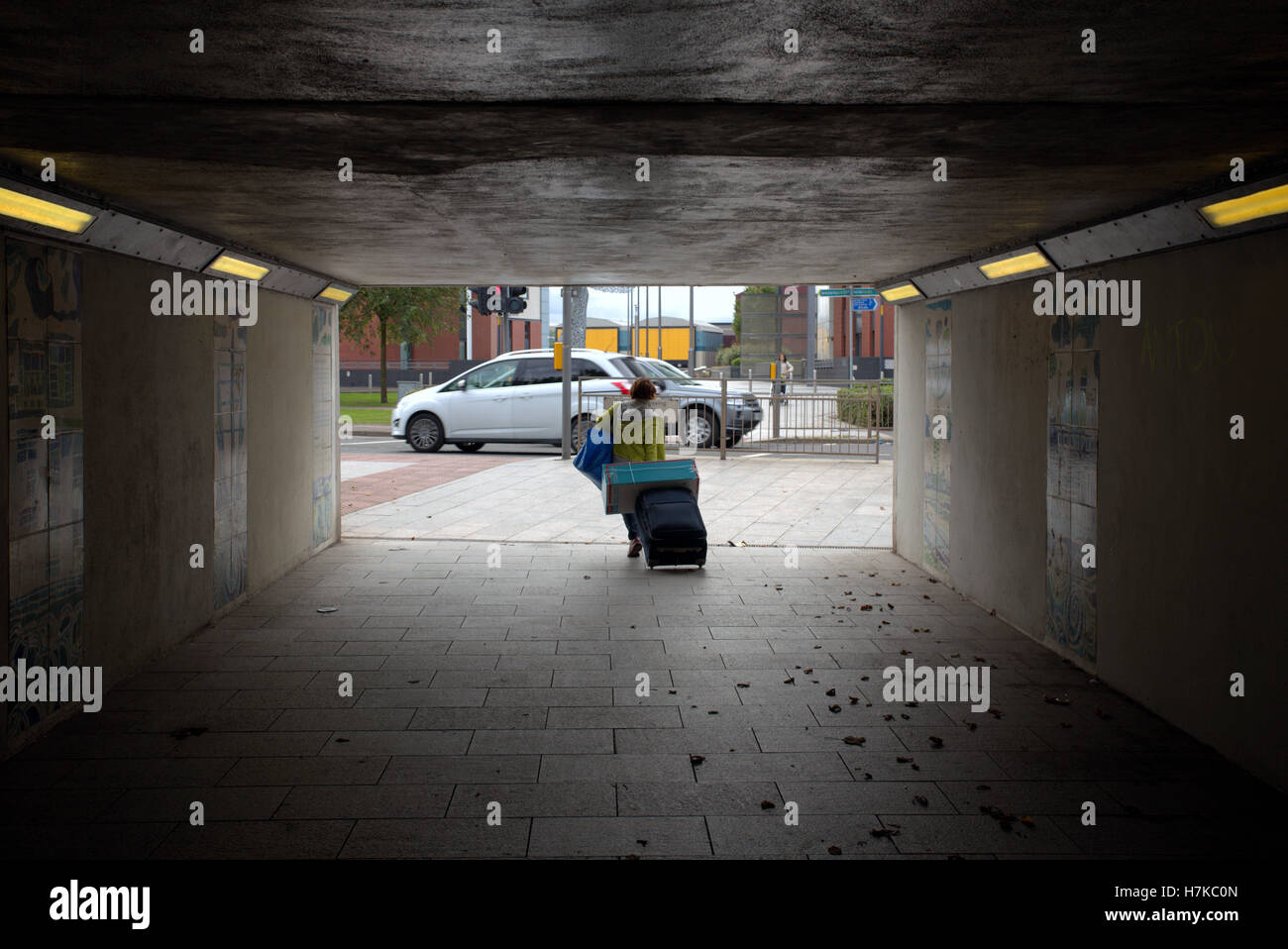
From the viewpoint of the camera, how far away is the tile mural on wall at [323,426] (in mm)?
11039

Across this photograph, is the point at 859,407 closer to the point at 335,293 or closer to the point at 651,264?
the point at 651,264

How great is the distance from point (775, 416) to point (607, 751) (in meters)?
17.7

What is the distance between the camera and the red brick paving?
50.4ft

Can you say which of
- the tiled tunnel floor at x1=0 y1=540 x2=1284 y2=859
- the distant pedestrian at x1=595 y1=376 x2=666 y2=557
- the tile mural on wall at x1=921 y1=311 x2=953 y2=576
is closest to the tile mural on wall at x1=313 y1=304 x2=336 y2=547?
the tiled tunnel floor at x1=0 y1=540 x2=1284 y2=859

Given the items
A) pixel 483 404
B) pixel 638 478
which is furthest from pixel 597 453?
pixel 483 404

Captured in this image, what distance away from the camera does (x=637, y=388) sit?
35.0ft

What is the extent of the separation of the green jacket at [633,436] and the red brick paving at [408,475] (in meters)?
4.09

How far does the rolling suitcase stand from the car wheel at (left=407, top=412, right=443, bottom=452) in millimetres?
12361

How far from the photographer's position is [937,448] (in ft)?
33.2

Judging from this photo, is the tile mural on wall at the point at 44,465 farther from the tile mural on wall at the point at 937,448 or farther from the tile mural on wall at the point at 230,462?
the tile mural on wall at the point at 937,448

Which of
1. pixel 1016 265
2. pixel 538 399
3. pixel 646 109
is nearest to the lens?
pixel 646 109

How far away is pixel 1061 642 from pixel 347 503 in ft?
33.1

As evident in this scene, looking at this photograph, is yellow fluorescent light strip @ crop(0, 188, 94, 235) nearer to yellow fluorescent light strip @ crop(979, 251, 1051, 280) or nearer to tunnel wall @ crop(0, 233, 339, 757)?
tunnel wall @ crop(0, 233, 339, 757)

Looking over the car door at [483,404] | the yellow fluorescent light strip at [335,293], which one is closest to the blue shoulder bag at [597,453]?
the yellow fluorescent light strip at [335,293]
